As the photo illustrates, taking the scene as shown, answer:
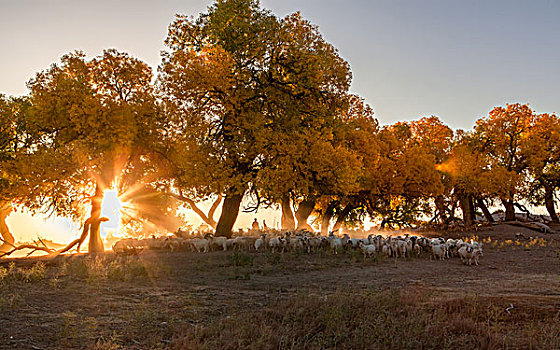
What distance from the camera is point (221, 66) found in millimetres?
21922

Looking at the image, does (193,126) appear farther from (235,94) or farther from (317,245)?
(317,245)

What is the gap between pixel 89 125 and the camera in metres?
22.4

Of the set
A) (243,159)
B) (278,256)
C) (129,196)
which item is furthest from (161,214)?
(278,256)

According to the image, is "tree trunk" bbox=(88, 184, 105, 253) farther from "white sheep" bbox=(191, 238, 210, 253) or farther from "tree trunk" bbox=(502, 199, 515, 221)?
"tree trunk" bbox=(502, 199, 515, 221)

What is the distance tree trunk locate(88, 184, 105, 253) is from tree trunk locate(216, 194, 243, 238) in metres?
6.77

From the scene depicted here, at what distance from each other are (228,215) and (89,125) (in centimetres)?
863

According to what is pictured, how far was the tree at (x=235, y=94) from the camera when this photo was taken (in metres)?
22.2

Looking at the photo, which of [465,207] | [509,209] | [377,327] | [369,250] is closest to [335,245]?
[369,250]

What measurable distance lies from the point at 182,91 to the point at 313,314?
16.8 meters

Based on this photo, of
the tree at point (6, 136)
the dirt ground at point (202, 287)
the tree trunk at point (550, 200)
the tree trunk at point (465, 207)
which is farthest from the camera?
the tree trunk at point (550, 200)

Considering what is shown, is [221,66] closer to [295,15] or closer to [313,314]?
[295,15]

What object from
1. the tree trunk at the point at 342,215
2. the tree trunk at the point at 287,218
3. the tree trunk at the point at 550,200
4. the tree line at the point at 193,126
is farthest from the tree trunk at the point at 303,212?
the tree trunk at the point at 550,200

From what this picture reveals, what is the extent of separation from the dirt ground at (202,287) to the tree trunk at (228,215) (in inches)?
170

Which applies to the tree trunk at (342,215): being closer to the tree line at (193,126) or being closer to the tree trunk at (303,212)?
the tree trunk at (303,212)
